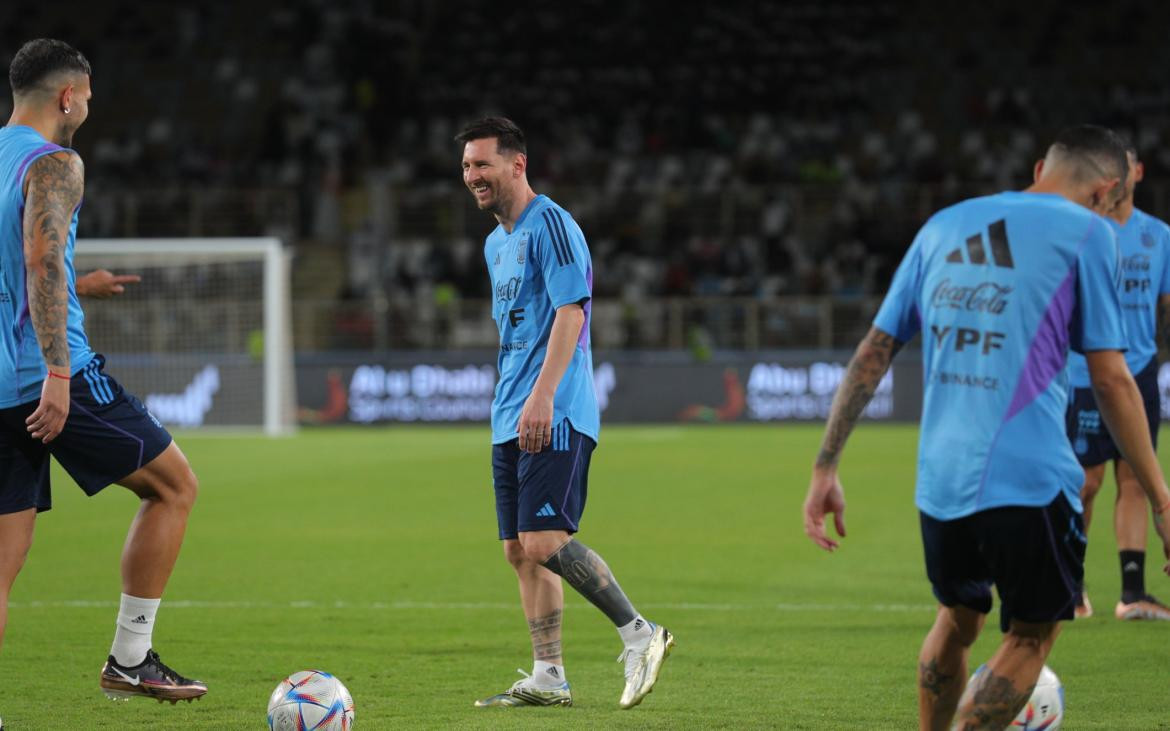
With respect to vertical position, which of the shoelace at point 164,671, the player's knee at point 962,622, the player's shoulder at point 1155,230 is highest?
the player's shoulder at point 1155,230

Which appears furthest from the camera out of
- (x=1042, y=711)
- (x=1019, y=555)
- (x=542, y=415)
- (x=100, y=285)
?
(x=100, y=285)

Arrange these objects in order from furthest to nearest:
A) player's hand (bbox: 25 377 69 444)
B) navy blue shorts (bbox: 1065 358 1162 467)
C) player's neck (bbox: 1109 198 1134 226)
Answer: navy blue shorts (bbox: 1065 358 1162 467)
player's neck (bbox: 1109 198 1134 226)
player's hand (bbox: 25 377 69 444)

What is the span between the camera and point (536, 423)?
18.5ft

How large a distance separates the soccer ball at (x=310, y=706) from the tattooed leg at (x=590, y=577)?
37.5 inches

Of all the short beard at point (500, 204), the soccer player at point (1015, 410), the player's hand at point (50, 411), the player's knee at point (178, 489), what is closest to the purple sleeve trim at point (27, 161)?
the player's hand at point (50, 411)

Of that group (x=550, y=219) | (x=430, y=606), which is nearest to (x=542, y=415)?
(x=550, y=219)

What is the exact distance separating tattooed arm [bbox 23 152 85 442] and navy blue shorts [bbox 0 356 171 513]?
0.53 ft

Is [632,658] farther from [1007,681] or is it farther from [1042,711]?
[1007,681]

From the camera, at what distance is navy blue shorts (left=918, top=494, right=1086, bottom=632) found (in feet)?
13.4

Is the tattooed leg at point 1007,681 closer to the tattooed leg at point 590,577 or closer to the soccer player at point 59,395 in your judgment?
the tattooed leg at point 590,577

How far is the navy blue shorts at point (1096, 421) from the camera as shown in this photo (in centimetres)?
793

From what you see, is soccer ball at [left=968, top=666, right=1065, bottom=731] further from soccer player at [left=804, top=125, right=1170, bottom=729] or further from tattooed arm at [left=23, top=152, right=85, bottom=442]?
tattooed arm at [left=23, top=152, right=85, bottom=442]

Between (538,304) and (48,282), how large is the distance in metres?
1.79

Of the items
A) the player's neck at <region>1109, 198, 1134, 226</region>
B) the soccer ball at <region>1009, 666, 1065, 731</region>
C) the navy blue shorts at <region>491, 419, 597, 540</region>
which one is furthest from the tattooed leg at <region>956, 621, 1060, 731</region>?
the player's neck at <region>1109, 198, 1134, 226</region>
